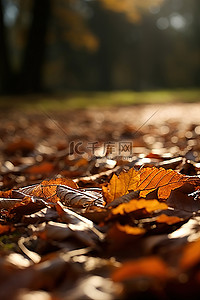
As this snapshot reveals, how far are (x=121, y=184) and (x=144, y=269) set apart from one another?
0.59 m

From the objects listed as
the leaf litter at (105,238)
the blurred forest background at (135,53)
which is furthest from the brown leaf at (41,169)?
the blurred forest background at (135,53)

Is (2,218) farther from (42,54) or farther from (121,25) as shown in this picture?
(121,25)

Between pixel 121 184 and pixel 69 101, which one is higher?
pixel 121 184

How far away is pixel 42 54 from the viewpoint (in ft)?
55.9

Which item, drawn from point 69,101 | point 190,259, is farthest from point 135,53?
point 190,259

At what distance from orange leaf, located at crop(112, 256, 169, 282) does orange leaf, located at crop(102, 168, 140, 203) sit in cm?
55

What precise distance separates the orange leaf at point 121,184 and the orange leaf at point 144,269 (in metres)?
0.55

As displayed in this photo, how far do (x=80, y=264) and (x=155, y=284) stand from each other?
0.23m

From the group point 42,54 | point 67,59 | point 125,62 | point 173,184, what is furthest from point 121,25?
point 173,184

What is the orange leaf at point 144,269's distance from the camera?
28.2 inches

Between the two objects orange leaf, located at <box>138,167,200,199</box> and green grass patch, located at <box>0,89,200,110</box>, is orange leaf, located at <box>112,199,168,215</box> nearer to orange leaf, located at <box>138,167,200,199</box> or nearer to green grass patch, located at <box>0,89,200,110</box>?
orange leaf, located at <box>138,167,200,199</box>

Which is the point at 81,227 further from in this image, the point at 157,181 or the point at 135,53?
the point at 135,53

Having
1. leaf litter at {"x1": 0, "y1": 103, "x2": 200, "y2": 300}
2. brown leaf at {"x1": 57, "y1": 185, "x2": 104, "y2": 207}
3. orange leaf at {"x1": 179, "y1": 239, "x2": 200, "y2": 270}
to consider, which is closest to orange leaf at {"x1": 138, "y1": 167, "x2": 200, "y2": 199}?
leaf litter at {"x1": 0, "y1": 103, "x2": 200, "y2": 300}

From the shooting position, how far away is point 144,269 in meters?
0.72
